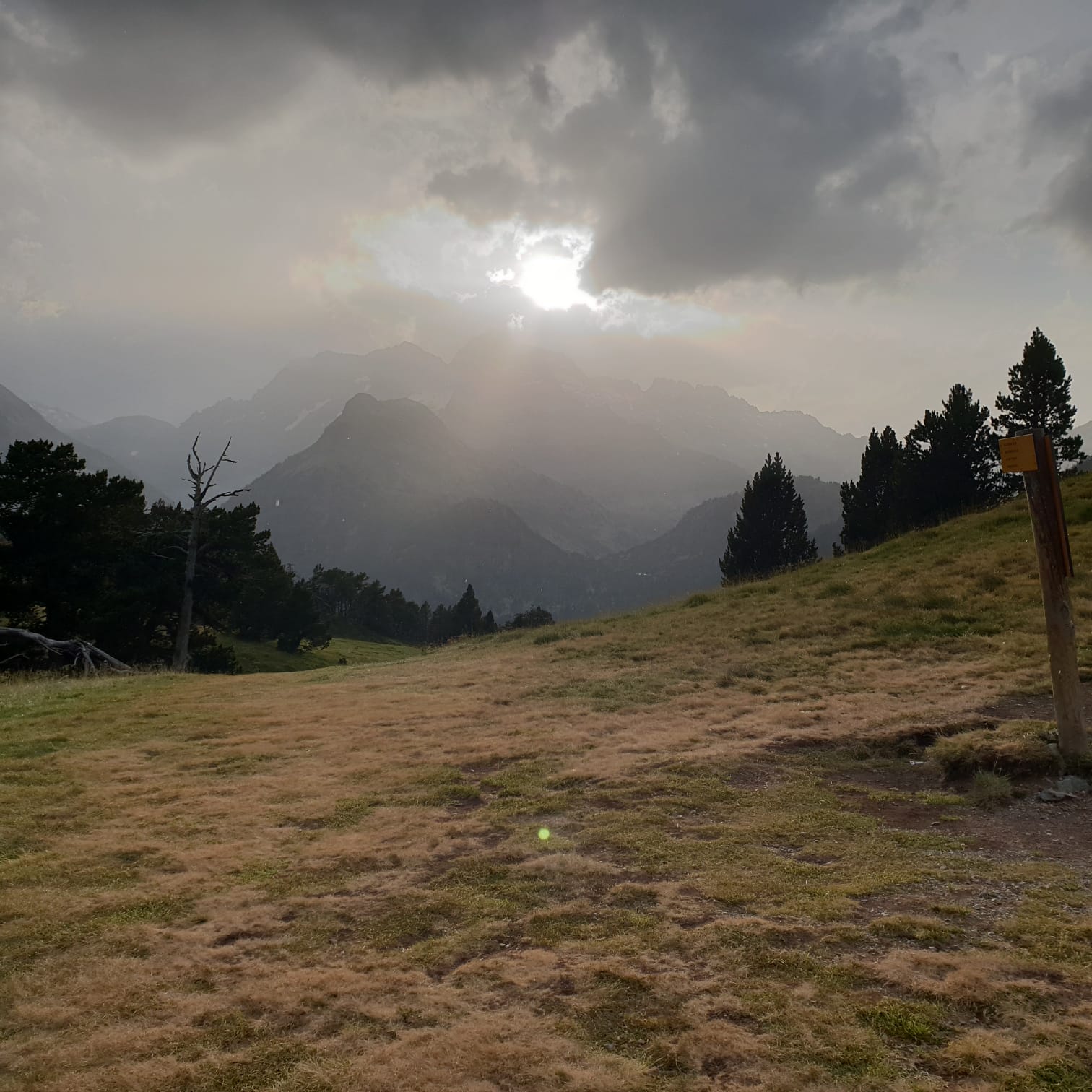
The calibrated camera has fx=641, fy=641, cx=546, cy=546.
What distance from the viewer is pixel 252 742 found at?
12625mm

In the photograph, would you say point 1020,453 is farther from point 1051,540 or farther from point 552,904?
point 552,904

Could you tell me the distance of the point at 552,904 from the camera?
5.93m

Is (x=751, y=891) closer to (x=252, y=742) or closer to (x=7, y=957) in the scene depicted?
(x=7, y=957)

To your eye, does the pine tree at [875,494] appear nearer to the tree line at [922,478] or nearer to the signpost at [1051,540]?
the tree line at [922,478]

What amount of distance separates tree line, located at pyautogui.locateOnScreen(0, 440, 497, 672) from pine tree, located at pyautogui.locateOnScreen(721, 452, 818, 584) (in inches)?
1582

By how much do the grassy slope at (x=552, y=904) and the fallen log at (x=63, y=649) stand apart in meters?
13.8

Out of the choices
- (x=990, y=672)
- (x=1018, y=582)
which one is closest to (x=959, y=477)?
(x=1018, y=582)

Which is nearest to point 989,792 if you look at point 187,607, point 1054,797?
point 1054,797

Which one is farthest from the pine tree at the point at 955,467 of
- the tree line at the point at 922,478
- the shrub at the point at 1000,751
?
the shrub at the point at 1000,751

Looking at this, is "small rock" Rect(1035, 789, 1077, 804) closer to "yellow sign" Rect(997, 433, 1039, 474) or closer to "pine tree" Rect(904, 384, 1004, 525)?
"yellow sign" Rect(997, 433, 1039, 474)

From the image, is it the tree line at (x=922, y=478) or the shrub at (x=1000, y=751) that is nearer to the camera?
the shrub at (x=1000, y=751)

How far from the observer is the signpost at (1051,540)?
28.0ft

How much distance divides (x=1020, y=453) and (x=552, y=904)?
852 cm

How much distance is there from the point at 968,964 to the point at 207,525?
49.5 meters
